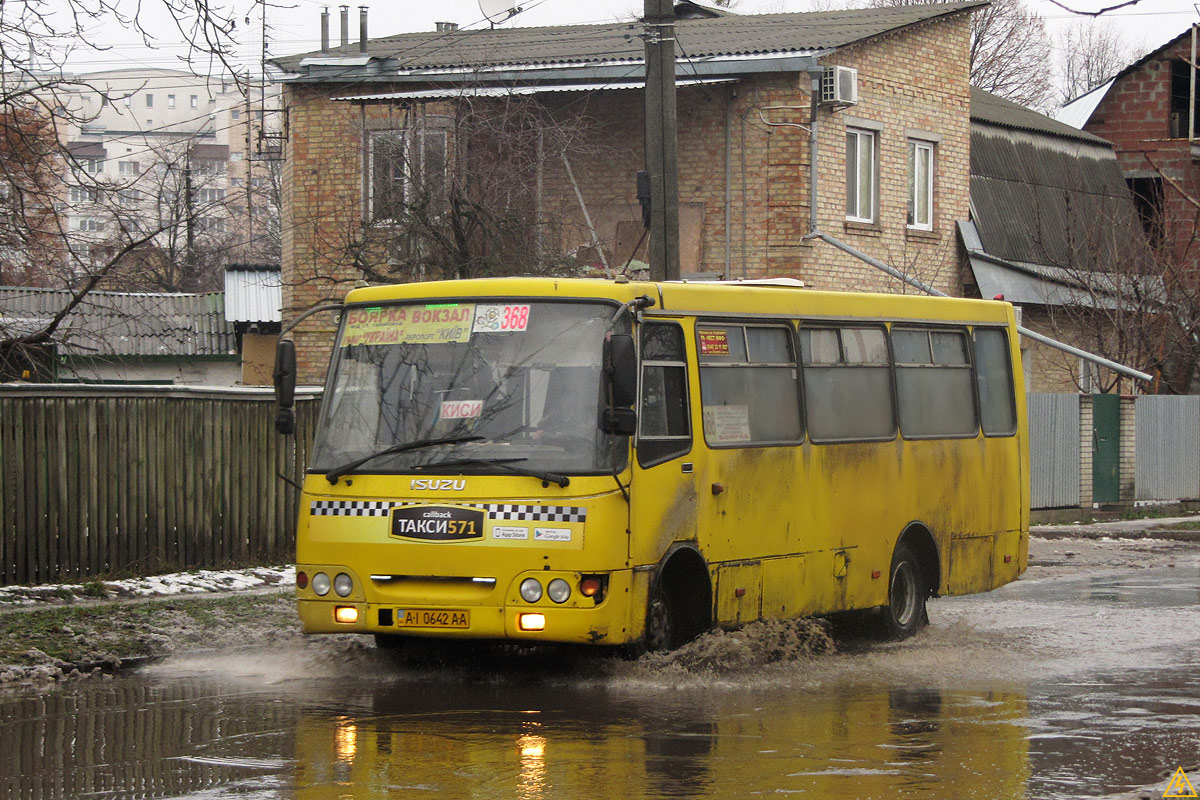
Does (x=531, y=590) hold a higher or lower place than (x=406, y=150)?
lower

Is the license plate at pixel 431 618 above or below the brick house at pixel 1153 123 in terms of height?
below

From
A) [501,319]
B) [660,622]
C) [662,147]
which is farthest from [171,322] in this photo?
[660,622]

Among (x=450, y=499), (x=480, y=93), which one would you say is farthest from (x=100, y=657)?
(x=480, y=93)

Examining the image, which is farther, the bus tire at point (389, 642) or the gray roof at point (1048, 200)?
the gray roof at point (1048, 200)

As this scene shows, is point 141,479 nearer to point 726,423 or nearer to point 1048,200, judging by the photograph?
point 726,423

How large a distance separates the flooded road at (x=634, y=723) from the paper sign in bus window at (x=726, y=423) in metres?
1.28

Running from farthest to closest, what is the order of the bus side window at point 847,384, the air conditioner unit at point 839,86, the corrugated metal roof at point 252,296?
the corrugated metal roof at point 252,296 → the air conditioner unit at point 839,86 → the bus side window at point 847,384

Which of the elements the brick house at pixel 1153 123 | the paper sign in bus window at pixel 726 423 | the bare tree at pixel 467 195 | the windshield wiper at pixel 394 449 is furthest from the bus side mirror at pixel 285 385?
the brick house at pixel 1153 123

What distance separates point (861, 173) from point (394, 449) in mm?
17835

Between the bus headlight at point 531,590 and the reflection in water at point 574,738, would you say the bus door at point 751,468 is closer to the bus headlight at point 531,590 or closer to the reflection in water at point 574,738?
the reflection in water at point 574,738

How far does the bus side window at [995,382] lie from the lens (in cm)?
1416

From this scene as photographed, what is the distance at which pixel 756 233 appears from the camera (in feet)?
82.8

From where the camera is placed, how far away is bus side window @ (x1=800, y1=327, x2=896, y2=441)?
12.0m

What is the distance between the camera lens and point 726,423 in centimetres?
1105
